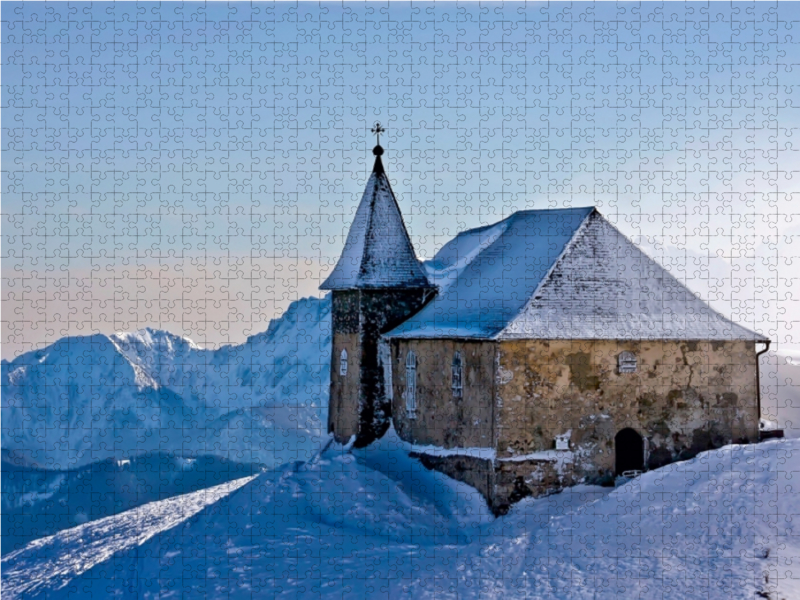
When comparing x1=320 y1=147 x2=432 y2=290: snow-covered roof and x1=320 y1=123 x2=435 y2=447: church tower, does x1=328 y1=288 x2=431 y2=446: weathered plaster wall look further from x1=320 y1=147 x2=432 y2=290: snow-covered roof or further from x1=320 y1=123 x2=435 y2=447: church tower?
x1=320 y1=147 x2=432 y2=290: snow-covered roof

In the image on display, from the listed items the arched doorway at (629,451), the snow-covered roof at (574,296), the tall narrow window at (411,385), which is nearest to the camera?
the snow-covered roof at (574,296)

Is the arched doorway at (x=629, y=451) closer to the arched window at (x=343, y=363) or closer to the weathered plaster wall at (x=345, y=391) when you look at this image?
the weathered plaster wall at (x=345, y=391)

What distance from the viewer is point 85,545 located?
31688mm

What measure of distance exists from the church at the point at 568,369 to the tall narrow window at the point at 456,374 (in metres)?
0.05

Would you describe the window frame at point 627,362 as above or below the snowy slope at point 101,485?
above

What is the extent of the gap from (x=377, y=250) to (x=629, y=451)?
10.1 metres

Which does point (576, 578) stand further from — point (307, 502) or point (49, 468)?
point (49, 468)

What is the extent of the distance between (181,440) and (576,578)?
266 feet

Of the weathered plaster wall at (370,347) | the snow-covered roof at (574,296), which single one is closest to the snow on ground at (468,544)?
the snow-covered roof at (574,296)

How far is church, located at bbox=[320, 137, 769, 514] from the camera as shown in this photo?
32.0m

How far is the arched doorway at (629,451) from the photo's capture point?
3259 centimetres

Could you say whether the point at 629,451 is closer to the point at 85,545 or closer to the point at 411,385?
the point at 411,385

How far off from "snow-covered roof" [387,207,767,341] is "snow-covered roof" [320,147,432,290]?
209 centimetres

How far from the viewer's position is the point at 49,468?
9225 cm
